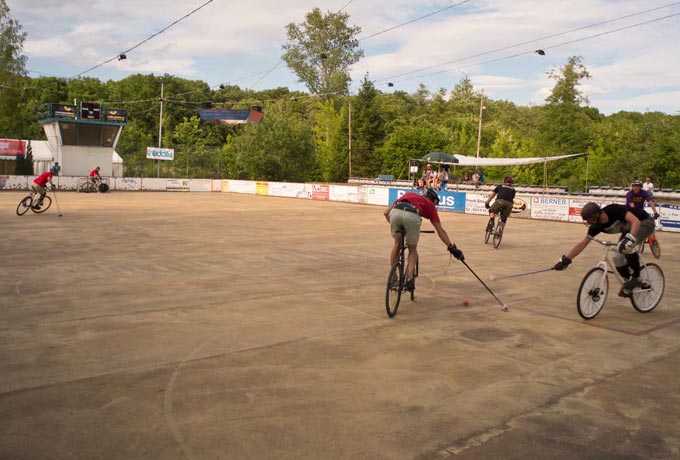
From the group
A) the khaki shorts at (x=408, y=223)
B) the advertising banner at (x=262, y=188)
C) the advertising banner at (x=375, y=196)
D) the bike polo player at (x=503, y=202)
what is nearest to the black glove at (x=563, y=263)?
the khaki shorts at (x=408, y=223)

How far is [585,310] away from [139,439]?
6194mm

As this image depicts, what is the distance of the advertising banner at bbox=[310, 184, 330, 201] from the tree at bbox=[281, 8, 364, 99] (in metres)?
39.1

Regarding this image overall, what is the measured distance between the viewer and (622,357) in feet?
20.7

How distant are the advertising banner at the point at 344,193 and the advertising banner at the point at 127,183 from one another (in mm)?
19480

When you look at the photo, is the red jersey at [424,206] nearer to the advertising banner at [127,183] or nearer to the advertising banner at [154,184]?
the advertising banner at [127,183]

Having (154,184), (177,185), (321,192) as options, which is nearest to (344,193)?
(321,192)

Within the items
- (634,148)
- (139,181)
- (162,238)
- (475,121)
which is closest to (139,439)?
(162,238)

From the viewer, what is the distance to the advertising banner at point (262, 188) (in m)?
47.9

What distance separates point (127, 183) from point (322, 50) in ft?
132

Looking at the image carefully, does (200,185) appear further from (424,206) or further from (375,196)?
(424,206)

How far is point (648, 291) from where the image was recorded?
27.6ft

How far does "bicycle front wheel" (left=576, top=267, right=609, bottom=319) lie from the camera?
25.5 ft

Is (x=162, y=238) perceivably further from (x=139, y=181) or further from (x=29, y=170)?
(x=29, y=170)

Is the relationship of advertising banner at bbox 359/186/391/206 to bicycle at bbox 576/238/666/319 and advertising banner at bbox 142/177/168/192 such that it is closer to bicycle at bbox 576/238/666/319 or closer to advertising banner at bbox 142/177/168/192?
advertising banner at bbox 142/177/168/192
